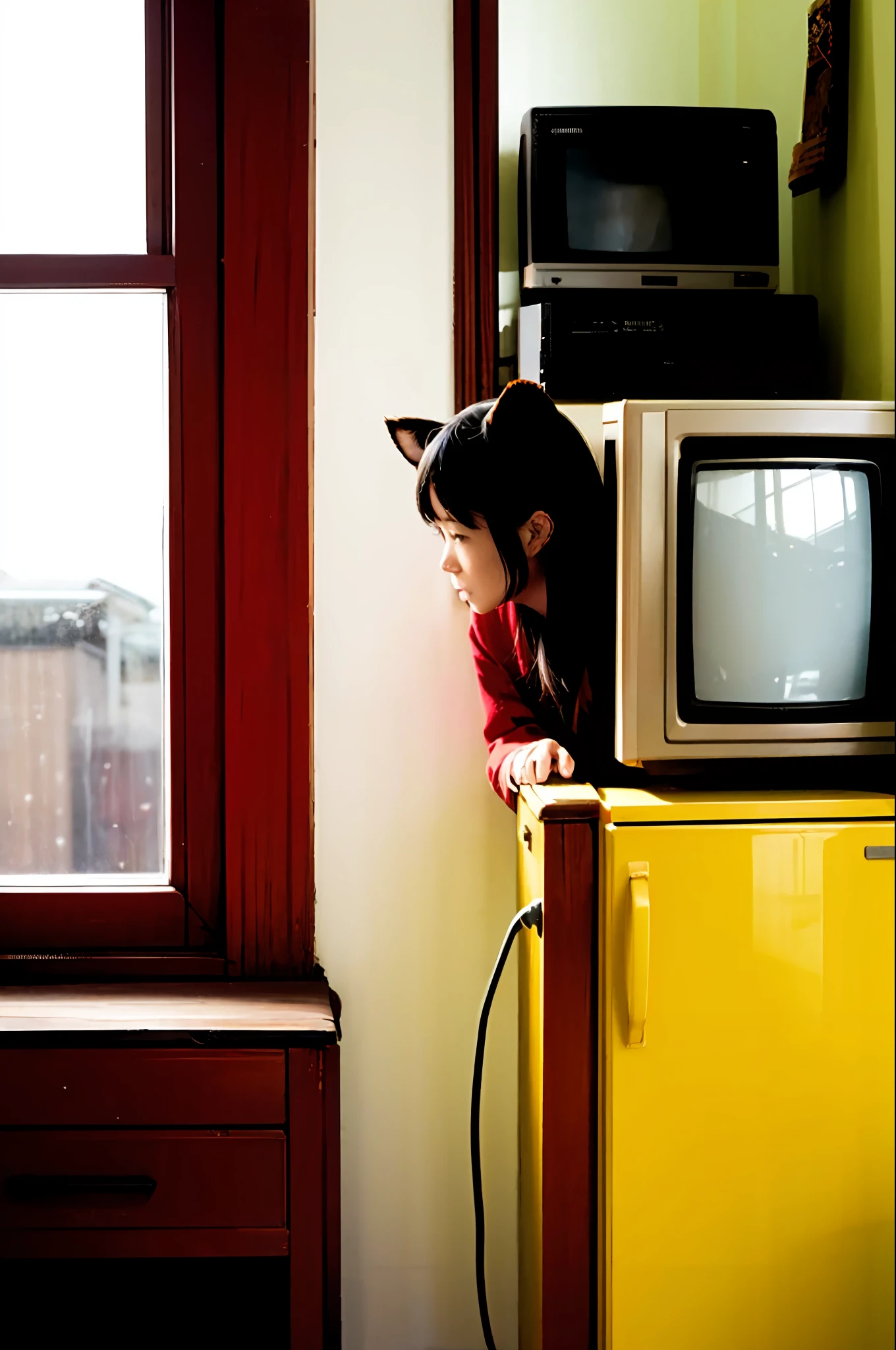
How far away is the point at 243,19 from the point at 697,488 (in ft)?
3.16

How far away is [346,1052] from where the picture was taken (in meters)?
1.54

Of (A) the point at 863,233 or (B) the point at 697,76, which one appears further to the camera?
(B) the point at 697,76

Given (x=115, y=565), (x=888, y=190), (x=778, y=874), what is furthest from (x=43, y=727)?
(x=888, y=190)

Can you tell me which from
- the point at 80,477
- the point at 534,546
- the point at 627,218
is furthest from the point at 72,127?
the point at 534,546

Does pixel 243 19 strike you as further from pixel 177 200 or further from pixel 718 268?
pixel 718 268

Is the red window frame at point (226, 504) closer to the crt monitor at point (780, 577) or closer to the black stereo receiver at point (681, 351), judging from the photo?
the black stereo receiver at point (681, 351)

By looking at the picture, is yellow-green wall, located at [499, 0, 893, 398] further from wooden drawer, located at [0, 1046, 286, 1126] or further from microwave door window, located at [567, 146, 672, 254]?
wooden drawer, located at [0, 1046, 286, 1126]

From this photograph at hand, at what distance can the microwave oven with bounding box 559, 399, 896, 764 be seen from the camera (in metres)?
1.08

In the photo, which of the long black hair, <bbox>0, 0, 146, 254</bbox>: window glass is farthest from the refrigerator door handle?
<bbox>0, 0, 146, 254</bbox>: window glass

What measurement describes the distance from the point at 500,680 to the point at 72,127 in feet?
3.37

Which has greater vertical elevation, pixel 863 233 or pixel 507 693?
pixel 863 233

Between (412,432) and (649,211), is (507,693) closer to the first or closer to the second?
(412,432)

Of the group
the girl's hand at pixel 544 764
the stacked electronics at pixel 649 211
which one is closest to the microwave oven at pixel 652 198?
the stacked electronics at pixel 649 211

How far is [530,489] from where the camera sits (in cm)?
121
